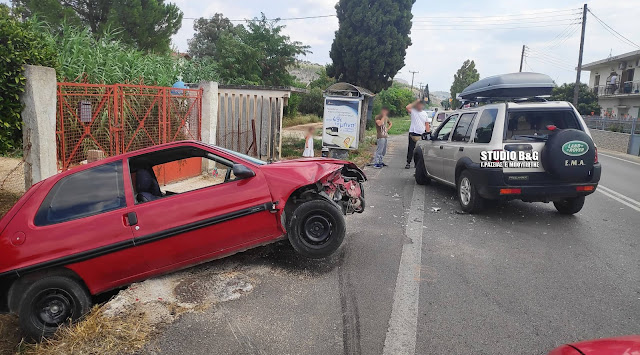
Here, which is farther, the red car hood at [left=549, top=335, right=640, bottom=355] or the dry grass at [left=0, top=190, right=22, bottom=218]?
the dry grass at [left=0, top=190, right=22, bottom=218]

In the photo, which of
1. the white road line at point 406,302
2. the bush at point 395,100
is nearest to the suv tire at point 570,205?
the white road line at point 406,302

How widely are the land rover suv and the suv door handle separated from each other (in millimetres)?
4775

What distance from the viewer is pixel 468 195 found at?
7.23 m

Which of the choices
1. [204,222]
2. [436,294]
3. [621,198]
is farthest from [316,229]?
[621,198]

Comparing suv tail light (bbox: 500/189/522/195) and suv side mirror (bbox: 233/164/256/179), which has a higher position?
suv side mirror (bbox: 233/164/256/179)

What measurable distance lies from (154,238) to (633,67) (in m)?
41.8

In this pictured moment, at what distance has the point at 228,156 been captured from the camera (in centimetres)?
473

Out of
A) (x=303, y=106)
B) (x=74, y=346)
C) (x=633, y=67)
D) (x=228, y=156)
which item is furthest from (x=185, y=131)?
(x=633, y=67)

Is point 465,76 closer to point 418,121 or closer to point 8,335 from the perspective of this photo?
point 418,121

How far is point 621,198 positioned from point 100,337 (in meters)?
9.60

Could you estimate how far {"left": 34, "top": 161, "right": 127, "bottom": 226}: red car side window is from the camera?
4.13 m

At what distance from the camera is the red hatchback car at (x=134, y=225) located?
3.95 meters

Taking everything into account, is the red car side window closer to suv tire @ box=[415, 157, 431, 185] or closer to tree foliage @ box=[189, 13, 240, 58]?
suv tire @ box=[415, 157, 431, 185]

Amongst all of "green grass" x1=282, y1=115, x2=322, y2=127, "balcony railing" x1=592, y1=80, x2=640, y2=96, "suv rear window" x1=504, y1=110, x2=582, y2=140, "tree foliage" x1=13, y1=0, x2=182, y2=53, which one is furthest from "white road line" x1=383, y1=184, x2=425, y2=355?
"balcony railing" x1=592, y1=80, x2=640, y2=96
